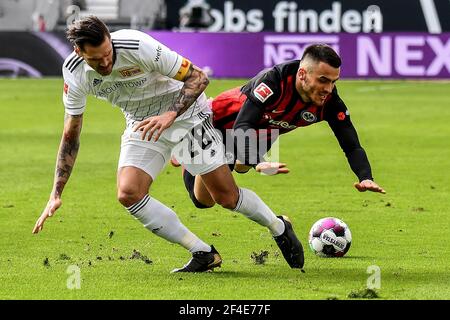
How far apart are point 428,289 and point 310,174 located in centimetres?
783

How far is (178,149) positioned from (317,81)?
45.7 inches

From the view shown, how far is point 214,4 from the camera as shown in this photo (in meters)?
40.8

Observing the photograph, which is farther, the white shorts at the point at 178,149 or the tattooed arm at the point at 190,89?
the white shorts at the point at 178,149

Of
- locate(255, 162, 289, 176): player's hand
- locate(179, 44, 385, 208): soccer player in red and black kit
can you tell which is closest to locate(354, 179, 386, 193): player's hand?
locate(179, 44, 385, 208): soccer player in red and black kit

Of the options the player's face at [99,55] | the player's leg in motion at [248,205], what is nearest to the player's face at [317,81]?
the player's leg in motion at [248,205]

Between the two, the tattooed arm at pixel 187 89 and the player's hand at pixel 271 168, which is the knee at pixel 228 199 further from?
the player's hand at pixel 271 168

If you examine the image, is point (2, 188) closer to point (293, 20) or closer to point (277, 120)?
point (277, 120)

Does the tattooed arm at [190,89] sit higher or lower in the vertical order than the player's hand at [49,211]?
higher

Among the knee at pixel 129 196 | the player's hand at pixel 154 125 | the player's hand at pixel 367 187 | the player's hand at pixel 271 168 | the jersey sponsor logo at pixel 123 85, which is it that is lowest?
the knee at pixel 129 196

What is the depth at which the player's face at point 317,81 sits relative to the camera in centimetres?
876

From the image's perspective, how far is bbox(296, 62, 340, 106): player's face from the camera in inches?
345

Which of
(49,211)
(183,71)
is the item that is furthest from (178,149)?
(49,211)

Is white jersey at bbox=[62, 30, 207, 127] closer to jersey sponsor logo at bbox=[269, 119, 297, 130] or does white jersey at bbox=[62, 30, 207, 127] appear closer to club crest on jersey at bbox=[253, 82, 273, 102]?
club crest on jersey at bbox=[253, 82, 273, 102]

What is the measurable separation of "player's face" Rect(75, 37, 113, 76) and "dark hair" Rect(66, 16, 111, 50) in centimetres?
4
